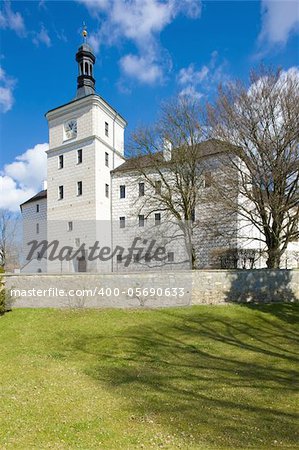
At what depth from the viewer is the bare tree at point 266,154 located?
1480cm

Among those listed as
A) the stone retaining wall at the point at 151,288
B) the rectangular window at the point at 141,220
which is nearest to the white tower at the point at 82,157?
the rectangular window at the point at 141,220

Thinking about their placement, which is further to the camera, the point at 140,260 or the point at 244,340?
the point at 140,260

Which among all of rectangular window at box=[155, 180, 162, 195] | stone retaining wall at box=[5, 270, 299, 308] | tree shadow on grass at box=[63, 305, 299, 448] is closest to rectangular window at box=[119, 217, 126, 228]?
rectangular window at box=[155, 180, 162, 195]

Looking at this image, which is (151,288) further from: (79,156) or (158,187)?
(79,156)

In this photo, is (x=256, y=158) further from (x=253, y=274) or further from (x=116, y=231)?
(x=116, y=231)

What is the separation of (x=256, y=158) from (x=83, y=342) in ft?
40.0

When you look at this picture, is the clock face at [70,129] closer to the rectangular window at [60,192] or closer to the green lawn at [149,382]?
the rectangular window at [60,192]

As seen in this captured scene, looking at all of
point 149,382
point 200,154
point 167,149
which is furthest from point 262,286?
point 167,149

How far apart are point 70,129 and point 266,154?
23698 mm

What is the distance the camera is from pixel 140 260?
16.8 meters

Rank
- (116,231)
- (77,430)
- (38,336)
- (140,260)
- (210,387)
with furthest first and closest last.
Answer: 1. (116,231)
2. (140,260)
3. (38,336)
4. (210,387)
5. (77,430)

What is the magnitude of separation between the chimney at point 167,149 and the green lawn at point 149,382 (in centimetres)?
1335

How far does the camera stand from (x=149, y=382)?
670cm

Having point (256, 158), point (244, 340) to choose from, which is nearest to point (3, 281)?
point (244, 340)
